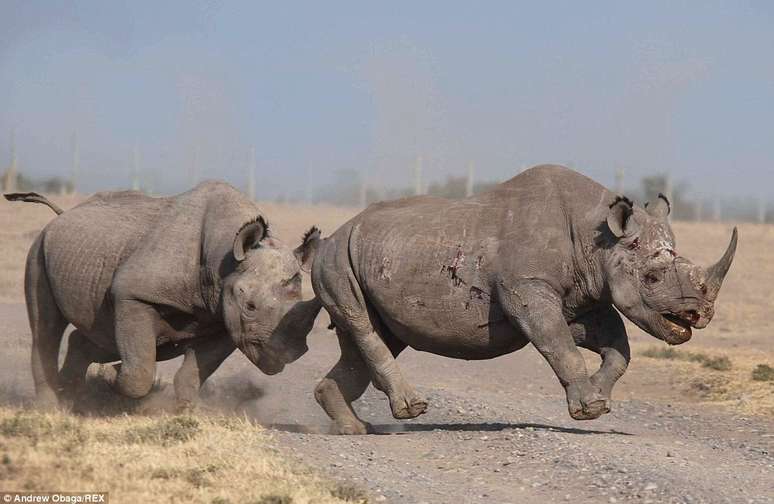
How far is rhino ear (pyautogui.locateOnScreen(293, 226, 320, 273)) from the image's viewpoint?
12023 millimetres

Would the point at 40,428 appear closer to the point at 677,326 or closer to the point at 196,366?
the point at 196,366

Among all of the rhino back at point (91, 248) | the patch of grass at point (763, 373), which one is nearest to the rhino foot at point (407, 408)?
the rhino back at point (91, 248)

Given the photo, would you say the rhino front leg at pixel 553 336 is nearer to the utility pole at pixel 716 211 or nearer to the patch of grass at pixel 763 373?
the patch of grass at pixel 763 373

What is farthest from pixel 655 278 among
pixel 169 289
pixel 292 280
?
pixel 169 289

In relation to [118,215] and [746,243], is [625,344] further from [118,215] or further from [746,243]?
[746,243]

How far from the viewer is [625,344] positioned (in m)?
10.8

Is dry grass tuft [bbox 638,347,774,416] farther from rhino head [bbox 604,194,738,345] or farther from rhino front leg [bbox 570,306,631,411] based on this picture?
rhino head [bbox 604,194,738,345]

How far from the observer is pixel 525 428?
10695 mm

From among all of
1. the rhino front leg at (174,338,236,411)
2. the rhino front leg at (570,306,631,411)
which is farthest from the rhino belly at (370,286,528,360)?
the rhino front leg at (174,338,236,411)

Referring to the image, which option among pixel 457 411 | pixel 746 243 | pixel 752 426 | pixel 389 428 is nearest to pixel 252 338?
pixel 389 428

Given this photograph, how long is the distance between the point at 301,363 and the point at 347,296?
6137mm

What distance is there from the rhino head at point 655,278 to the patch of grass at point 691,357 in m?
7.04

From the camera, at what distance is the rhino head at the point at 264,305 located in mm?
11445

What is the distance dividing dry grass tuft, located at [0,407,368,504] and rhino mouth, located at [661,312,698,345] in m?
3.09
